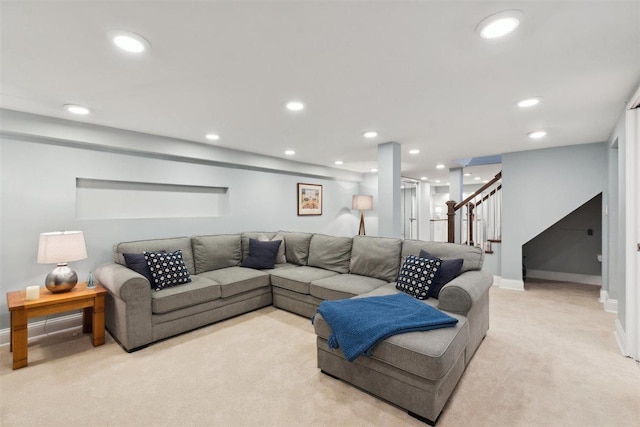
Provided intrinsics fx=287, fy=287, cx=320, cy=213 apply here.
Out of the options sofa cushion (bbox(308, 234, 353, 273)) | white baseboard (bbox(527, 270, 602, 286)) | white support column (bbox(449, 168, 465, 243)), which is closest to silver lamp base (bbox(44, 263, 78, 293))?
sofa cushion (bbox(308, 234, 353, 273))

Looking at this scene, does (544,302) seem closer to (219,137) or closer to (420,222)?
(420,222)

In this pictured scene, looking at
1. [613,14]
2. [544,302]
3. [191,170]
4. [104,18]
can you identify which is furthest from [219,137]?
[544,302]

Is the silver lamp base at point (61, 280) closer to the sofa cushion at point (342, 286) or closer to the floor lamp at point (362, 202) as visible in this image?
the sofa cushion at point (342, 286)

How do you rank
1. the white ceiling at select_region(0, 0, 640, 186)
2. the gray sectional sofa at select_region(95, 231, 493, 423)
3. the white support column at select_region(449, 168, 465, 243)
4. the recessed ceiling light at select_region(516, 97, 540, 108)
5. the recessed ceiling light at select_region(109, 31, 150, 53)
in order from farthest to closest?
the white support column at select_region(449, 168, 465, 243)
the recessed ceiling light at select_region(516, 97, 540, 108)
the gray sectional sofa at select_region(95, 231, 493, 423)
the recessed ceiling light at select_region(109, 31, 150, 53)
the white ceiling at select_region(0, 0, 640, 186)

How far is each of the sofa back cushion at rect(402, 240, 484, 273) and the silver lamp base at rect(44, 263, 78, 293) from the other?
325 centimetres

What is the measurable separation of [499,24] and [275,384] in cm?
258

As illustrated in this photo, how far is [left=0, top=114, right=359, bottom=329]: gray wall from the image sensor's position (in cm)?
277

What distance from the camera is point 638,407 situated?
1811 millimetres

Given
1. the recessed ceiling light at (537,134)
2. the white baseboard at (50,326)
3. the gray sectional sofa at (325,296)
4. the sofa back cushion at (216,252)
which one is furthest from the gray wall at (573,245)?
the white baseboard at (50,326)

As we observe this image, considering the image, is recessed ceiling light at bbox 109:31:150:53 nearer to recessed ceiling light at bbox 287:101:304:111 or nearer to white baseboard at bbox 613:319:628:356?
recessed ceiling light at bbox 287:101:304:111

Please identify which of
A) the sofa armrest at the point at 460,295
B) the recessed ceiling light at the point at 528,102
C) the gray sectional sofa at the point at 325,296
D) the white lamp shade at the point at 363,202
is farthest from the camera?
the white lamp shade at the point at 363,202

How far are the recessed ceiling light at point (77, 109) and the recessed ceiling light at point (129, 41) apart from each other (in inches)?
55.9

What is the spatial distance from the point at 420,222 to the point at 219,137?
5987mm

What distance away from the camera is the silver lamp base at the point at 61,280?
8.57ft
